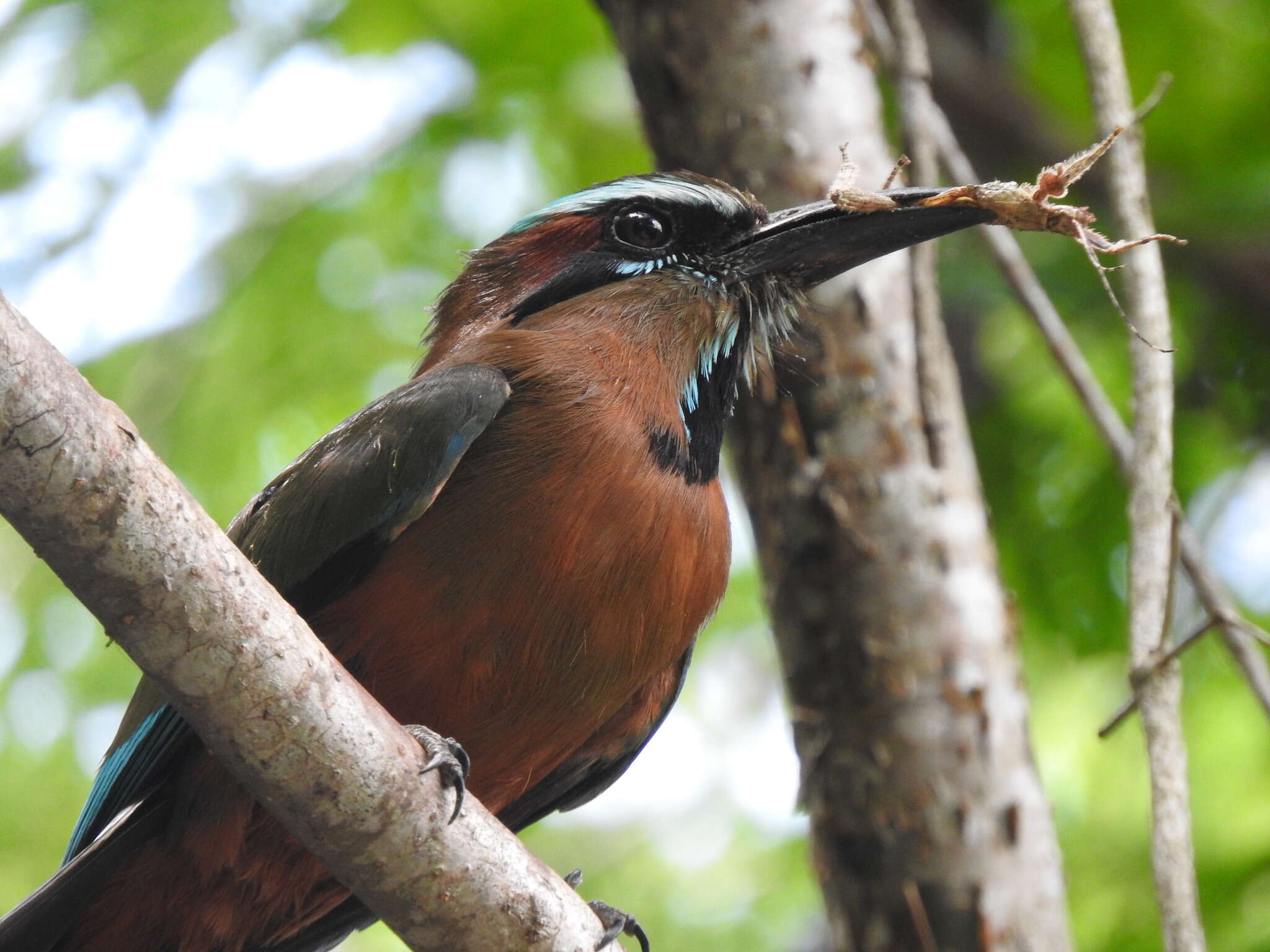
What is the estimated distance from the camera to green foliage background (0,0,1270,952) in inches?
228

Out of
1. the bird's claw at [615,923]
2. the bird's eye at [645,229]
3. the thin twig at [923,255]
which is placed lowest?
the bird's claw at [615,923]

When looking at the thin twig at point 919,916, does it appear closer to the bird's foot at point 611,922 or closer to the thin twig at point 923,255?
the bird's foot at point 611,922

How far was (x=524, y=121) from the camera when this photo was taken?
721 centimetres

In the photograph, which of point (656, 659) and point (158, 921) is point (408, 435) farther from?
point (158, 921)

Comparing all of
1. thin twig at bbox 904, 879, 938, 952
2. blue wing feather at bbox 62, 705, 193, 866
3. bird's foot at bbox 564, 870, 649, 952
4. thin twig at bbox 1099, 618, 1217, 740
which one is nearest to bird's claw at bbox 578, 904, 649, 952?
bird's foot at bbox 564, 870, 649, 952

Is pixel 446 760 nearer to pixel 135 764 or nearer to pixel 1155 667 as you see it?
pixel 135 764

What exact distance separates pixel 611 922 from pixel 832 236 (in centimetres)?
191

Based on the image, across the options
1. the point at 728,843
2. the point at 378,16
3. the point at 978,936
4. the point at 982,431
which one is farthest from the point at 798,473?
the point at 728,843

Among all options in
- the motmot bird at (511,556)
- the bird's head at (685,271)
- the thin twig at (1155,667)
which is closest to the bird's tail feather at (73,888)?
the motmot bird at (511,556)

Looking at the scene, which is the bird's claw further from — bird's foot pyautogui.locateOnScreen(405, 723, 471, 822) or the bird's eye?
the bird's eye

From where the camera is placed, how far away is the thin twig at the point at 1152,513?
3254mm

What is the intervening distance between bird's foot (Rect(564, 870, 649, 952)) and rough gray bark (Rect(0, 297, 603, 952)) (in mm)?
382

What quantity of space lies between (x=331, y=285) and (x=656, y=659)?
4.11 metres

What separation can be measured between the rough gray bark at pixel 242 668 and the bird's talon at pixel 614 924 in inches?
14.5
